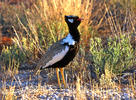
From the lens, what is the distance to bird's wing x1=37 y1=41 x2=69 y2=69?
4234mm

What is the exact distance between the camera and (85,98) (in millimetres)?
3492

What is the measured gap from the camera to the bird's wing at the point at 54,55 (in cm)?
423

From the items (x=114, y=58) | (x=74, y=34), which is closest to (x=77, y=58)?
(x=114, y=58)

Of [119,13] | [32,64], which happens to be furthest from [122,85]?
[119,13]

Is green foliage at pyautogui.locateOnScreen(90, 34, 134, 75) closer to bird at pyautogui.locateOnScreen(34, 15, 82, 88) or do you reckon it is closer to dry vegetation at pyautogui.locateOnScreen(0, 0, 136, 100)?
dry vegetation at pyautogui.locateOnScreen(0, 0, 136, 100)

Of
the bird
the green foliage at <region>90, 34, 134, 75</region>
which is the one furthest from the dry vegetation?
the bird

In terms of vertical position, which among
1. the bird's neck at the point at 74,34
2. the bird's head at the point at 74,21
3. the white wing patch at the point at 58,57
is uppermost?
the bird's head at the point at 74,21

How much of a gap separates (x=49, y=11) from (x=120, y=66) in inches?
98.0

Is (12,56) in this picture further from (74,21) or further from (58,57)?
(74,21)

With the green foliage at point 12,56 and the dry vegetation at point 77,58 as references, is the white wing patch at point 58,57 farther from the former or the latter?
the green foliage at point 12,56

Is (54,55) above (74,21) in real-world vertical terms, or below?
below

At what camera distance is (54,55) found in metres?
4.36

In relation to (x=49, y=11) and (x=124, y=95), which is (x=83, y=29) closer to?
(x=49, y=11)

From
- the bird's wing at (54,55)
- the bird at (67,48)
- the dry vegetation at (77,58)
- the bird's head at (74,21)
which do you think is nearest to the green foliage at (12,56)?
the dry vegetation at (77,58)
